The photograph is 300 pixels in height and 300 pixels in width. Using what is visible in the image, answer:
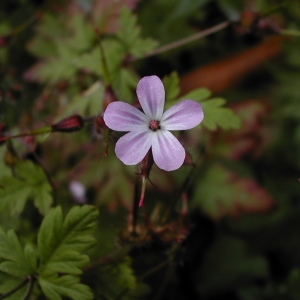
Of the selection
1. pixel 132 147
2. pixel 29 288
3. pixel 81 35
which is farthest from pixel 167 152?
pixel 81 35

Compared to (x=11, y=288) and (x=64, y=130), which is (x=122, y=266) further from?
(x=64, y=130)

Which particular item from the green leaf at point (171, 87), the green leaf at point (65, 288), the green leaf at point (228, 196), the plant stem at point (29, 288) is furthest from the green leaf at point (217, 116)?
the green leaf at point (228, 196)

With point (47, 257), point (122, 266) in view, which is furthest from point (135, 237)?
point (47, 257)

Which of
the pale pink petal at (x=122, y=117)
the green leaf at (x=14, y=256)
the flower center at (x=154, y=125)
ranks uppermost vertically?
the pale pink petal at (x=122, y=117)

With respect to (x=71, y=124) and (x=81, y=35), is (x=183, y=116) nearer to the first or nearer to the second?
(x=71, y=124)

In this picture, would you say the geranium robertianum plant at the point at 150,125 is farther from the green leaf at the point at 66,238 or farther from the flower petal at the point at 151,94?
the green leaf at the point at 66,238

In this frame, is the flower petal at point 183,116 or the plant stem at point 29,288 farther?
the plant stem at point 29,288

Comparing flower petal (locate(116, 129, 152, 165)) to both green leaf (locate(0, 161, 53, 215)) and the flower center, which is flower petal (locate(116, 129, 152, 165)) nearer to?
the flower center
